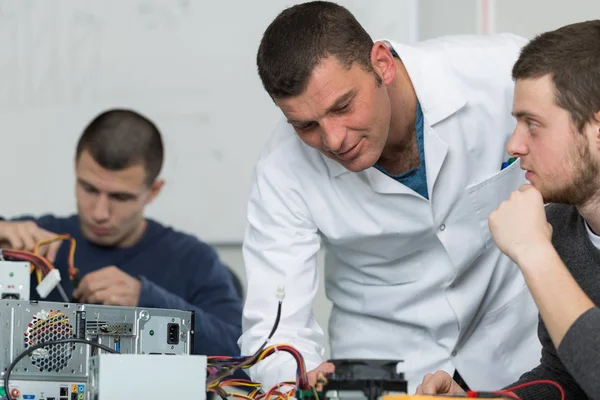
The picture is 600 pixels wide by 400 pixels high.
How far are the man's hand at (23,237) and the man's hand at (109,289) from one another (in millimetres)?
118

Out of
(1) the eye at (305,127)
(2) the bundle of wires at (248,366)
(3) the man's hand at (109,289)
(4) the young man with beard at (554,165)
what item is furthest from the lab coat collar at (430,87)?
(3) the man's hand at (109,289)

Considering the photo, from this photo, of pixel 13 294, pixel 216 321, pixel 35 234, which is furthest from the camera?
pixel 216 321

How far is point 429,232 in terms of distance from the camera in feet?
6.46

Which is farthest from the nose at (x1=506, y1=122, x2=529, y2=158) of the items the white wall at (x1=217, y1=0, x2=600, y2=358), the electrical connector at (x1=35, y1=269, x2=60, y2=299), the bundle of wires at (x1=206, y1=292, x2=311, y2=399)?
the white wall at (x1=217, y1=0, x2=600, y2=358)

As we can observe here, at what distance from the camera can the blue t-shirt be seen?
6.42ft

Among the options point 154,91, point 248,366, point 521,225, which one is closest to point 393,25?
point 154,91

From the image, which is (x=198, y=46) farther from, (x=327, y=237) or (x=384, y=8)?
(x=327, y=237)

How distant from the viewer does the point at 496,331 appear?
80.9 inches

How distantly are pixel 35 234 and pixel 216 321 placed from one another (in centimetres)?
57

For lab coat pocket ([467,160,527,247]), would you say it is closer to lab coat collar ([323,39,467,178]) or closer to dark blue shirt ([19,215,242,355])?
lab coat collar ([323,39,467,178])

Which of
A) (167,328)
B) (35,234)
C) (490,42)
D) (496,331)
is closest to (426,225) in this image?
(496,331)

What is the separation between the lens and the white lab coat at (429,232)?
1.94 meters

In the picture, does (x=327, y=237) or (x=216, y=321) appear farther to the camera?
(x=216, y=321)

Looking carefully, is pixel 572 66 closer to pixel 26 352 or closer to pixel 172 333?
pixel 172 333
